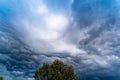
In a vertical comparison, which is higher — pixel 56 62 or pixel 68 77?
pixel 56 62

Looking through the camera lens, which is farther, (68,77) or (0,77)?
(68,77)

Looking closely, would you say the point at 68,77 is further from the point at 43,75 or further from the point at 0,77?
the point at 0,77

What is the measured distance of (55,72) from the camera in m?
105

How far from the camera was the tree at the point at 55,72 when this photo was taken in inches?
4095

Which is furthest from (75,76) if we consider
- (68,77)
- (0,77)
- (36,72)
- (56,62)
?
(0,77)

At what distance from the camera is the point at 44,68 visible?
106875 mm

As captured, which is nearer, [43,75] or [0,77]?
[0,77]

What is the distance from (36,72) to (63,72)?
1181 centimetres

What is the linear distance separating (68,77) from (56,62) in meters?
8.18

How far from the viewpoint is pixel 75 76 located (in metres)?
105

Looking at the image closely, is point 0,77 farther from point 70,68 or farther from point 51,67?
point 70,68

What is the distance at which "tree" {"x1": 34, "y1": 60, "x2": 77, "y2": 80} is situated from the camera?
341ft

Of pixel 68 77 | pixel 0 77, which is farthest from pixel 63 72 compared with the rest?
pixel 0 77

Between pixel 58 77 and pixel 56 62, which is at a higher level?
pixel 56 62
